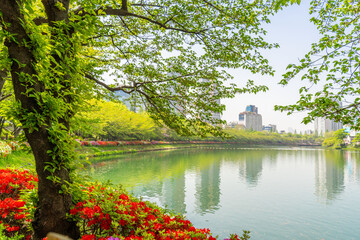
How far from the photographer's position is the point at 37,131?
358cm

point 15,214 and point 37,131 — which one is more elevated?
point 37,131


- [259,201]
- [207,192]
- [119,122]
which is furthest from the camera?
[119,122]

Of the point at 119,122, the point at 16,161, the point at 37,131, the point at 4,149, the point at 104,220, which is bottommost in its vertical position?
the point at 16,161

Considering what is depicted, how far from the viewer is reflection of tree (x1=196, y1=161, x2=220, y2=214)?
10.7 metres

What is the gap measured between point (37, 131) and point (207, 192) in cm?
1122

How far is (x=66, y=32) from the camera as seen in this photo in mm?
4121

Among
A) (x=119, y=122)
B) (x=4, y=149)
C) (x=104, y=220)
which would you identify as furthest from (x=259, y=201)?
(x=119, y=122)

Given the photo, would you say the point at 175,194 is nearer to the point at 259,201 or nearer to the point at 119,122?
the point at 259,201

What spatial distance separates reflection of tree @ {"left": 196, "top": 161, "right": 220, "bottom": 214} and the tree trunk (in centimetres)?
733

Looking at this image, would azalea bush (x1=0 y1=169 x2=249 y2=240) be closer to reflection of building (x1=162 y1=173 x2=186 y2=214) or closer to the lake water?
the lake water

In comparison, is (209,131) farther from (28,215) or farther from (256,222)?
(256,222)

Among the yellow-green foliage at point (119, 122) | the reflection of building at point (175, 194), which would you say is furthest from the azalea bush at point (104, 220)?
the yellow-green foliage at point (119, 122)

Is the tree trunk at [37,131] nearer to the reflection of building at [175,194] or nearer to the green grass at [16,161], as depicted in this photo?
the reflection of building at [175,194]

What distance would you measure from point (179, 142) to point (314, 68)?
5481 centimetres
